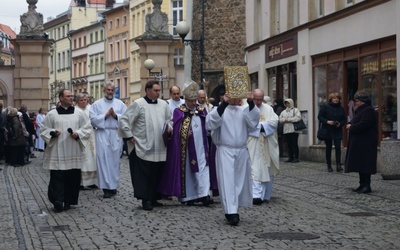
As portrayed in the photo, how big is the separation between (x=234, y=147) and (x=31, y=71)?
2855 centimetres

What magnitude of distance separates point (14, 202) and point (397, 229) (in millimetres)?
6772

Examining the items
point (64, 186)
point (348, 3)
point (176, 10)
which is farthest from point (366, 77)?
point (176, 10)

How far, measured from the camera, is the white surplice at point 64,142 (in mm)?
15109

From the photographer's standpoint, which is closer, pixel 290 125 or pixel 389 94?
pixel 389 94

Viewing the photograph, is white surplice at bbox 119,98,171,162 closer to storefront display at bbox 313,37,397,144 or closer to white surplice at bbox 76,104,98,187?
white surplice at bbox 76,104,98,187

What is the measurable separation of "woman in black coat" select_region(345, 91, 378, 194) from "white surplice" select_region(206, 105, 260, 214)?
15.3 ft

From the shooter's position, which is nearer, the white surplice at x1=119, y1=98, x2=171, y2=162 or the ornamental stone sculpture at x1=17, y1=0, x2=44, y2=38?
the white surplice at x1=119, y1=98, x2=171, y2=162

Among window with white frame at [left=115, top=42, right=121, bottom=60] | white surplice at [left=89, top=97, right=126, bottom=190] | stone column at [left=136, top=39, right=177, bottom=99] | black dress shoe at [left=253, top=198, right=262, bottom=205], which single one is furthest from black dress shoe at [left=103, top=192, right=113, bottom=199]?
window with white frame at [left=115, top=42, right=121, bottom=60]

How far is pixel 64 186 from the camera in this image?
15.2 meters

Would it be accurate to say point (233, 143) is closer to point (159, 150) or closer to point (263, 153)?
→ point (159, 150)

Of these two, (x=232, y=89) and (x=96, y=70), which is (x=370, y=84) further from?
(x=96, y=70)

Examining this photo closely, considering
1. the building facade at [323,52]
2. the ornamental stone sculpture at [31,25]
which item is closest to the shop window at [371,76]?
the building facade at [323,52]

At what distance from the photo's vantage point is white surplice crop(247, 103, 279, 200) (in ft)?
53.1

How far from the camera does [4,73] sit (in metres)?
41.3
